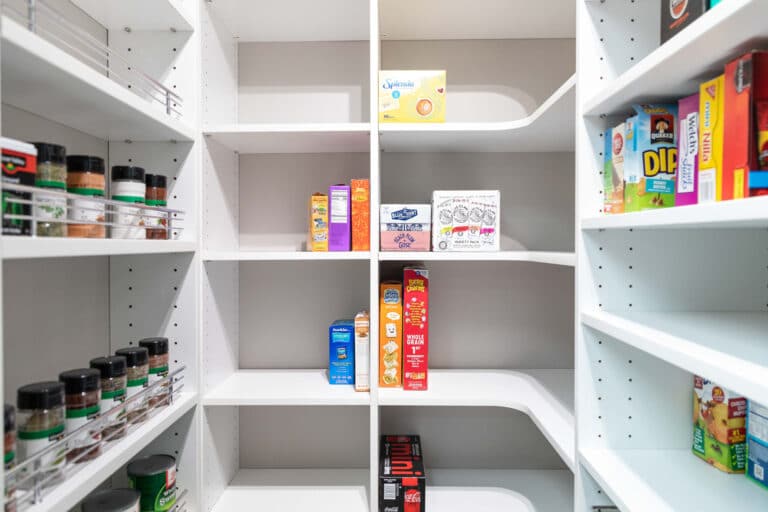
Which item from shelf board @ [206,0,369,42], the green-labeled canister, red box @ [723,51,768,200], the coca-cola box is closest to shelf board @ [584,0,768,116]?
red box @ [723,51,768,200]

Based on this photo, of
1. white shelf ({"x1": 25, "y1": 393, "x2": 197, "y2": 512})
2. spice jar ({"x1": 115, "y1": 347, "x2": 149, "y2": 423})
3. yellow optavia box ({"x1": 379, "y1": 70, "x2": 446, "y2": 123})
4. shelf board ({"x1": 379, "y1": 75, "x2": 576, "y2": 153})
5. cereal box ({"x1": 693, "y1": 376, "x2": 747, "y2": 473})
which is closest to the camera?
white shelf ({"x1": 25, "y1": 393, "x2": 197, "y2": 512})

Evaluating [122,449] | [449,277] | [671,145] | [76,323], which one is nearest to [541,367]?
[449,277]

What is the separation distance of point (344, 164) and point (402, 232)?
0.45 metres

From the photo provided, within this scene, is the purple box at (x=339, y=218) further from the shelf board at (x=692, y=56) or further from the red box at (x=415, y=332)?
the shelf board at (x=692, y=56)

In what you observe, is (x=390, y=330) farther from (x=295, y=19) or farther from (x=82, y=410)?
(x=295, y=19)

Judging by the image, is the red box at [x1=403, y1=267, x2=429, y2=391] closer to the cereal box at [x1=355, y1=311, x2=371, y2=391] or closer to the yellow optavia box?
the cereal box at [x1=355, y1=311, x2=371, y2=391]

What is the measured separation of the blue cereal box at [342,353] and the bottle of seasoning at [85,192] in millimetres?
782

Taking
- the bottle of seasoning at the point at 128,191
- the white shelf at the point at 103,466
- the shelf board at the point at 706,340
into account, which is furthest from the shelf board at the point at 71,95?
the shelf board at the point at 706,340

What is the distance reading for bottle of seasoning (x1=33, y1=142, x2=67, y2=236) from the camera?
2.56 ft

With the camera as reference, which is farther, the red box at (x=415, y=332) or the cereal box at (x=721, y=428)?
the red box at (x=415, y=332)

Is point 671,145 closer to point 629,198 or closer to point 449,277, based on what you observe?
point 629,198

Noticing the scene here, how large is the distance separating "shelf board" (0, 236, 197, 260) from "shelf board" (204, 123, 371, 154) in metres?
0.45

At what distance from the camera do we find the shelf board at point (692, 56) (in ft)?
2.06

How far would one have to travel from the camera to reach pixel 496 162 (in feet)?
5.75
